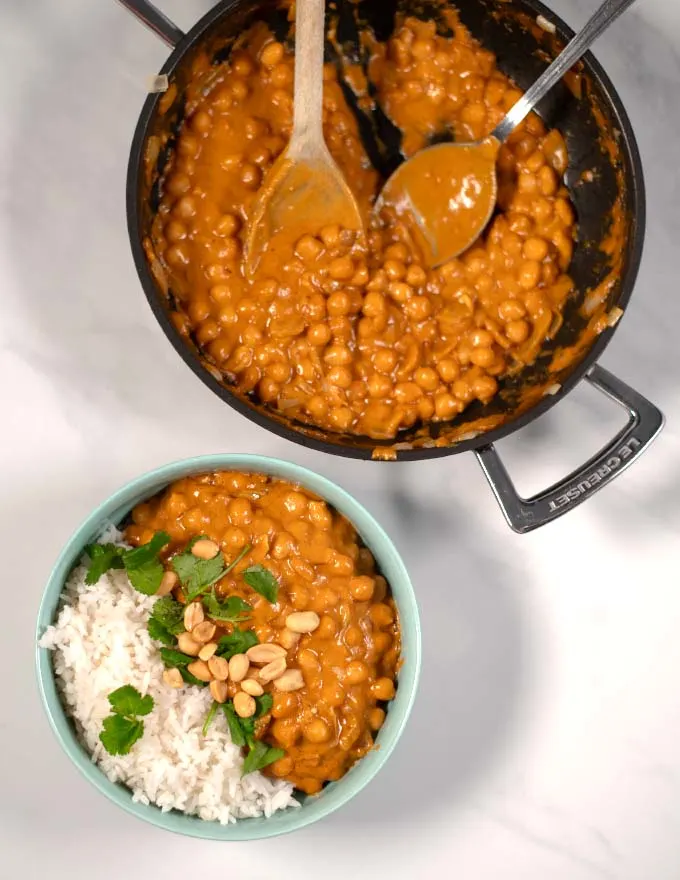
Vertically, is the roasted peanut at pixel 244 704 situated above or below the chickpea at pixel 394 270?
below

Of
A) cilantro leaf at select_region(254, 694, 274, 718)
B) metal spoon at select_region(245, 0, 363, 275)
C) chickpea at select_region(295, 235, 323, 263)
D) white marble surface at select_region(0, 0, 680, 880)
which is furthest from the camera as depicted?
white marble surface at select_region(0, 0, 680, 880)

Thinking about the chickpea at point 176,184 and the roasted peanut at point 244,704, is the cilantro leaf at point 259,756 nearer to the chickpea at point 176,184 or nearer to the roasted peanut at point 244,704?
the roasted peanut at point 244,704

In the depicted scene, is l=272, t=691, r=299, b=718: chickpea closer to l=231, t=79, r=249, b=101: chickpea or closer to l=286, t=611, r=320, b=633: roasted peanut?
l=286, t=611, r=320, b=633: roasted peanut

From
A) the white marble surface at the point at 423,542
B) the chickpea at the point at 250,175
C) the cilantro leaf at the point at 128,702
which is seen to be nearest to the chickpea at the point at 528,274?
the white marble surface at the point at 423,542

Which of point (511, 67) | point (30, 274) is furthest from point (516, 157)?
point (30, 274)

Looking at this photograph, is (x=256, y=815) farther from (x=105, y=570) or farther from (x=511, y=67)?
(x=511, y=67)

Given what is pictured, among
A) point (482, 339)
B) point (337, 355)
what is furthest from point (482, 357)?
point (337, 355)

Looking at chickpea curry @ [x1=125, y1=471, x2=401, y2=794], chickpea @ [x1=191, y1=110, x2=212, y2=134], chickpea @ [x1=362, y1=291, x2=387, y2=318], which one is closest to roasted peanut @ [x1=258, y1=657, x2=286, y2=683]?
chickpea curry @ [x1=125, y1=471, x2=401, y2=794]
